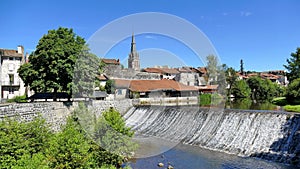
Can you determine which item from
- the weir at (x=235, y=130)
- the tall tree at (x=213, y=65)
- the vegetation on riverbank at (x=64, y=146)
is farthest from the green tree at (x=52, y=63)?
the tall tree at (x=213, y=65)

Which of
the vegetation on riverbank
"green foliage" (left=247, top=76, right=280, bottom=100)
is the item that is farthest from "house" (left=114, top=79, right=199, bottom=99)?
the vegetation on riverbank

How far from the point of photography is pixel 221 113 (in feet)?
60.6

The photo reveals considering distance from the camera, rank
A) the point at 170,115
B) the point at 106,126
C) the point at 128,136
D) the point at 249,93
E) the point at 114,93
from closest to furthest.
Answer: the point at 106,126 < the point at 128,136 < the point at 170,115 < the point at 114,93 < the point at 249,93

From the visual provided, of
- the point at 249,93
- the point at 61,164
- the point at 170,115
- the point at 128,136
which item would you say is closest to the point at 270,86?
the point at 249,93

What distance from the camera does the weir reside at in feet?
45.3

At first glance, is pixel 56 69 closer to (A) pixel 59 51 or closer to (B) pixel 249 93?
(A) pixel 59 51

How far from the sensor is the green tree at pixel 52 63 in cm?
1767

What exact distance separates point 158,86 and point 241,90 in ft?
53.2

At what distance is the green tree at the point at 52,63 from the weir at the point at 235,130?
7.84m

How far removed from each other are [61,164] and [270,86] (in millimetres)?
44450

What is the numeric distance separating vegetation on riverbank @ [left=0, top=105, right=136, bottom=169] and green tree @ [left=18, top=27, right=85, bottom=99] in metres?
7.37

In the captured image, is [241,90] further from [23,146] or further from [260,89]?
[23,146]

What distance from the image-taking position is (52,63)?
57.6ft

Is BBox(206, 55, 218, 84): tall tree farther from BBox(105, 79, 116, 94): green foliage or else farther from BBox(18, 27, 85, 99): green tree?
BBox(105, 79, 116, 94): green foliage
